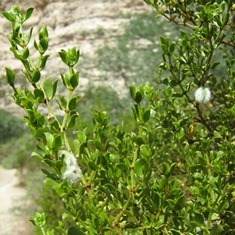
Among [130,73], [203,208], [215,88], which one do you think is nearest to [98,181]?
[203,208]

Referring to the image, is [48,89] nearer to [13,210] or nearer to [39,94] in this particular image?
[39,94]

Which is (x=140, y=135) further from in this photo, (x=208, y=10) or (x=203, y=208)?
(x=208, y=10)

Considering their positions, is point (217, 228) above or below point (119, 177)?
below

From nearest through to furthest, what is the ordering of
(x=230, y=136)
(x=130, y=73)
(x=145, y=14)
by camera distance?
(x=230, y=136), (x=130, y=73), (x=145, y=14)

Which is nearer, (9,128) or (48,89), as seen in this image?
(48,89)

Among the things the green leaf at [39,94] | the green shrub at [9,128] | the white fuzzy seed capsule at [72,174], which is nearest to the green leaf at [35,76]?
the green leaf at [39,94]

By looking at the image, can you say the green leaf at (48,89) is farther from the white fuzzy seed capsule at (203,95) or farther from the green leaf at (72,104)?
the white fuzzy seed capsule at (203,95)

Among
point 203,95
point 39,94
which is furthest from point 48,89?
point 203,95

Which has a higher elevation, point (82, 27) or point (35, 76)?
point (35, 76)
